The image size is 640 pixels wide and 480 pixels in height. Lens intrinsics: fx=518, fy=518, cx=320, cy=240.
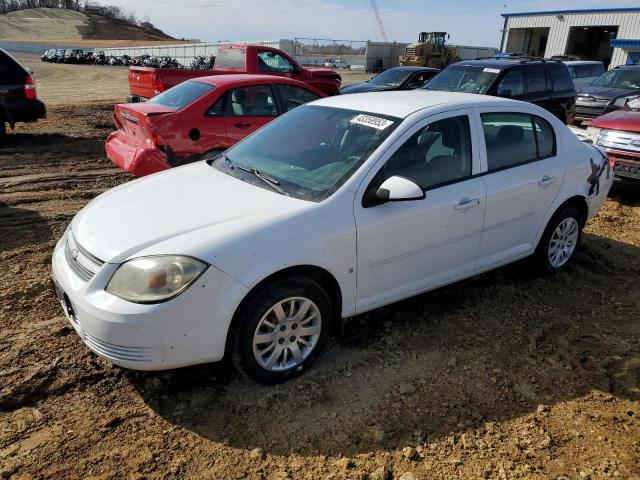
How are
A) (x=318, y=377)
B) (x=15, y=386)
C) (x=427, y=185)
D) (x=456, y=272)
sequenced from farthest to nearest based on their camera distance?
(x=456, y=272)
(x=427, y=185)
(x=318, y=377)
(x=15, y=386)

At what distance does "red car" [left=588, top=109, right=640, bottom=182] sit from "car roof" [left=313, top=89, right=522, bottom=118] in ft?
12.2

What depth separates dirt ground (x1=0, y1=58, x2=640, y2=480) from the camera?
8.61ft

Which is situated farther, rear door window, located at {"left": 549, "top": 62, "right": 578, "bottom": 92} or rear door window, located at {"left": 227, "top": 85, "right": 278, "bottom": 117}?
rear door window, located at {"left": 549, "top": 62, "right": 578, "bottom": 92}

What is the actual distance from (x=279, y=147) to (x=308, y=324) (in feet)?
4.68

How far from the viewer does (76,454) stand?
2.62 m

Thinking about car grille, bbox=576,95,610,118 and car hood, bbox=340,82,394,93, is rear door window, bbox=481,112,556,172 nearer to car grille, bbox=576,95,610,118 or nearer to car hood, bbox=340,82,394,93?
car hood, bbox=340,82,394,93

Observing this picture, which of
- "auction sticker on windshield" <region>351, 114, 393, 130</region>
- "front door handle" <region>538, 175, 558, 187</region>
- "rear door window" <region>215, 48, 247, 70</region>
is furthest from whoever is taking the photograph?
"rear door window" <region>215, 48, 247, 70</region>

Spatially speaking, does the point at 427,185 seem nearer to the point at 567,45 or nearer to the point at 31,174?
the point at 31,174

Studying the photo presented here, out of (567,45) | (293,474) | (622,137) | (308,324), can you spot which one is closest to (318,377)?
(308,324)

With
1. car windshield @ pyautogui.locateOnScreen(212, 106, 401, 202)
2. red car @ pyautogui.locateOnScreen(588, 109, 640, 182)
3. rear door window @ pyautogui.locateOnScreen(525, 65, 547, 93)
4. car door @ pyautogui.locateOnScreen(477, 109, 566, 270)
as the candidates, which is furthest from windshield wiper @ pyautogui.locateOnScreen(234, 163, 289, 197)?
rear door window @ pyautogui.locateOnScreen(525, 65, 547, 93)

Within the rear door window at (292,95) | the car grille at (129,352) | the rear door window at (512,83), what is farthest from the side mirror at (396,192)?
the rear door window at (512,83)

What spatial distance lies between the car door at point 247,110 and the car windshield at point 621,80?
1076cm

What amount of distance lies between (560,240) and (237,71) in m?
8.88

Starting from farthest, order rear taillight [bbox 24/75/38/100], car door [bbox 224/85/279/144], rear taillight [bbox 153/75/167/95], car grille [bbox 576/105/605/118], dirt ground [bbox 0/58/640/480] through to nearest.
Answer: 1. car grille [bbox 576/105/605/118]
2. rear taillight [bbox 153/75/167/95]
3. rear taillight [bbox 24/75/38/100]
4. car door [bbox 224/85/279/144]
5. dirt ground [bbox 0/58/640/480]
